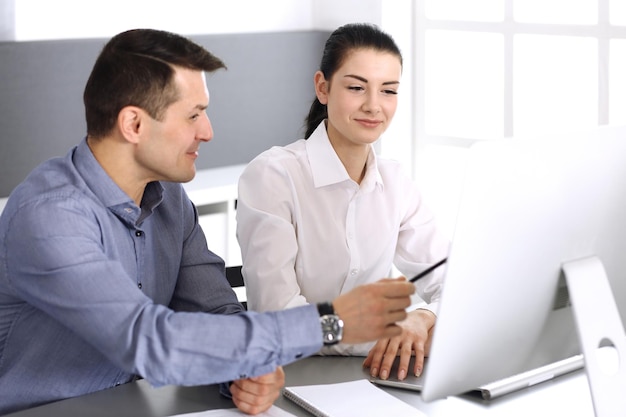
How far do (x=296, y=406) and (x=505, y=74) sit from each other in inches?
95.0

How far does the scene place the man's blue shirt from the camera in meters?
1.56

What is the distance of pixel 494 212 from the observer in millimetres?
1290

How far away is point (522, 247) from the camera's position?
135cm

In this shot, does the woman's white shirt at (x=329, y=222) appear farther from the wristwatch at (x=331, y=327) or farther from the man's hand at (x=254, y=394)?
the wristwatch at (x=331, y=327)

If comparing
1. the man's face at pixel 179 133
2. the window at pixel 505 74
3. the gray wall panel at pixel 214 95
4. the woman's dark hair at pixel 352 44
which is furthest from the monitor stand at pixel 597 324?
the gray wall panel at pixel 214 95

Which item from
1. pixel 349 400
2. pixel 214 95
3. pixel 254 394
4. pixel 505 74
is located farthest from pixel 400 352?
pixel 214 95

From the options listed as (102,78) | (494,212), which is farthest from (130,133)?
(494,212)

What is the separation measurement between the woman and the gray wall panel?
1.40 m

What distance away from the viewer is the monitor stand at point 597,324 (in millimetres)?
1429

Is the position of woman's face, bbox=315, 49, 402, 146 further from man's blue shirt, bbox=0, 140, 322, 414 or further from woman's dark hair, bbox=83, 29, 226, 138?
woman's dark hair, bbox=83, 29, 226, 138

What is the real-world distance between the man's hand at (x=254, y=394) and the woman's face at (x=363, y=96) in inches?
34.1

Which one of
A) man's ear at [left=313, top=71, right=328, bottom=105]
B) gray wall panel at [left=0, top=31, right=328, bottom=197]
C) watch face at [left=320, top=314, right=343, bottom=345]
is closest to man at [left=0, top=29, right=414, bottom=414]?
watch face at [left=320, top=314, right=343, bottom=345]

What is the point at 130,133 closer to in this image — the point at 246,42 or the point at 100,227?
the point at 100,227

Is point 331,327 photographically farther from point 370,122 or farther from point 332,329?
point 370,122
